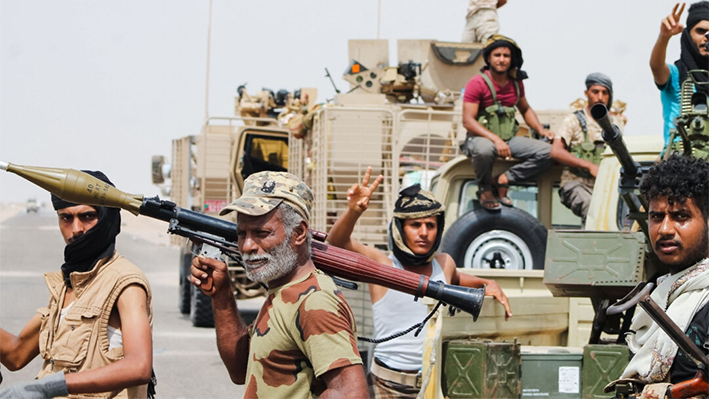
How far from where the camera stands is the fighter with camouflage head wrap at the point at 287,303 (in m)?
3.00

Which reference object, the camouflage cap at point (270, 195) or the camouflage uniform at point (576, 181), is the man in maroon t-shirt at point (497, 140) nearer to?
the camouflage uniform at point (576, 181)

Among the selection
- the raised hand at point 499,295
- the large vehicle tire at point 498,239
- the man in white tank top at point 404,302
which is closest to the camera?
the man in white tank top at point 404,302

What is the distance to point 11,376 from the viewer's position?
1044 centimetres

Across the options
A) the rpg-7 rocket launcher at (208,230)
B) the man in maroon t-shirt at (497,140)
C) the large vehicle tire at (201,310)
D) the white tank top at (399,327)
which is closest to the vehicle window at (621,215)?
the man in maroon t-shirt at (497,140)

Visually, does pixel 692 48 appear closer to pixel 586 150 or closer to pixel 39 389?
pixel 586 150

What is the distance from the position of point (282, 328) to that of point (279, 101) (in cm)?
1611

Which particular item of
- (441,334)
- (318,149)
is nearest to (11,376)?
(318,149)

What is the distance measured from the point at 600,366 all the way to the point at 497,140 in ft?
10.9

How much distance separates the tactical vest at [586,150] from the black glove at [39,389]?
5.89m

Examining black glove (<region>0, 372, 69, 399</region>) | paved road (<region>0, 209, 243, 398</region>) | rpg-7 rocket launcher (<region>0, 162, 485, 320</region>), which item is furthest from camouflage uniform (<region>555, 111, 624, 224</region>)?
black glove (<region>0, 372, 69, 399</region>)

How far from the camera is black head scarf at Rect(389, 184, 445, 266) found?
5.37 meters

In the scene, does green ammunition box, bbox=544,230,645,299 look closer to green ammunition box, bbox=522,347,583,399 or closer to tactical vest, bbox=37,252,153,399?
green ammunition box, bbox=522,347,583,399

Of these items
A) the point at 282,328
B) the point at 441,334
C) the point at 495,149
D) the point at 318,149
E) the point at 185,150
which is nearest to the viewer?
the point at 282,328

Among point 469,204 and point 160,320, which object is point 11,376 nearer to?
point 469,204
